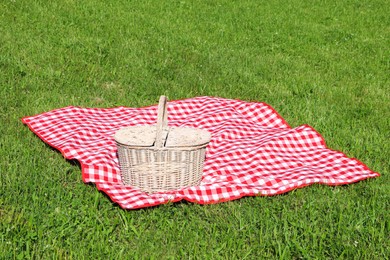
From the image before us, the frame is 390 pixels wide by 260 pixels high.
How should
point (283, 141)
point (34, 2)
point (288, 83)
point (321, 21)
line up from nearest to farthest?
1. point (283, 141)
2. point (288, 83)
3. point (34, 2)
4. point (321, 21)

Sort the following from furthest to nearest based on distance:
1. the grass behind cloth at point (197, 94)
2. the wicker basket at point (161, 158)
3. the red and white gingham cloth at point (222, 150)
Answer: the red and white gingham cloth at point (222, 150), the wicker basket at point (161, 158), the grass behind cloth at point (197, 94)

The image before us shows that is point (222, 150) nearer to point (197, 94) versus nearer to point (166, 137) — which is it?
point (166, 137)

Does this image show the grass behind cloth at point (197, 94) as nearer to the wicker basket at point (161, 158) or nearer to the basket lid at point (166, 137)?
the wicker basket at point (161, 158)

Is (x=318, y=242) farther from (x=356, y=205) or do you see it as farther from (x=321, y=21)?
(x=321, y=21)

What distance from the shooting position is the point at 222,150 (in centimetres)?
553

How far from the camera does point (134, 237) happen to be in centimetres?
371

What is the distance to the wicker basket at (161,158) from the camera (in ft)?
13.9

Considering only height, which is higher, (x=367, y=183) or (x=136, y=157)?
(x=136, y=157)

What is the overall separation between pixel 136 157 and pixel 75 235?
886 mm

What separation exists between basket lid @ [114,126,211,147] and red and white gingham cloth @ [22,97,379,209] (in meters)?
0.37

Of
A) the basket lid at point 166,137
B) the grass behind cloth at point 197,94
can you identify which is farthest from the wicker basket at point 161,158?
the grass behind cloth at point 197,94

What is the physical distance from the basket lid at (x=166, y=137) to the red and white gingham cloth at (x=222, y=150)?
1.23ft

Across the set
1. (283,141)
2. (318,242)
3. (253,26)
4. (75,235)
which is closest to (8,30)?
(253,26)

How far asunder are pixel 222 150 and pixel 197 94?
67.5 inches
